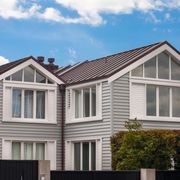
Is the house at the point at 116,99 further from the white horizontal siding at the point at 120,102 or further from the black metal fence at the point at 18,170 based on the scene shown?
the black metal fence at the point at 18,170

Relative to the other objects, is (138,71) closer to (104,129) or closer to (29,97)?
(104,129)

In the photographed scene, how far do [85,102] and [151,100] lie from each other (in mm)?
3674

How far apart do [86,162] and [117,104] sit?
398 centimetres

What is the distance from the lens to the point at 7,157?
3388cm

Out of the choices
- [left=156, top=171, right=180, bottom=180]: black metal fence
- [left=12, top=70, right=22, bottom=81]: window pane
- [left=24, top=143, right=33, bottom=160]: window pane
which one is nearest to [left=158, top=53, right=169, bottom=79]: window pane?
[left=12, top=70, right=22, bottom=81]: window pane

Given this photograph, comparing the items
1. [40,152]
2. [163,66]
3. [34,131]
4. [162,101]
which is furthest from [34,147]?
[163,66]

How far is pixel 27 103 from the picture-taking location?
35250 millimetres

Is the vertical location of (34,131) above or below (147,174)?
above

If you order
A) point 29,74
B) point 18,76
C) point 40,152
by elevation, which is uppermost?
point 29,74

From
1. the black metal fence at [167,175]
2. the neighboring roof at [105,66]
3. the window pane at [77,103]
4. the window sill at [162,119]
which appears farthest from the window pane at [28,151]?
the black metal fence at [167,175]

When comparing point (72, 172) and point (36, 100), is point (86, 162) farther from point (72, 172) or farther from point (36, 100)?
point (72, 172)

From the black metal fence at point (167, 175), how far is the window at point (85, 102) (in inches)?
332

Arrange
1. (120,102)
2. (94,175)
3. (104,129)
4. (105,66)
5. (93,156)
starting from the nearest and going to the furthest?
1. (94,175)
2. (104,129)
3. (120,102)
4. (93,156)
5. (105,66)

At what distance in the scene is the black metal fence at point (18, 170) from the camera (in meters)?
22.6
